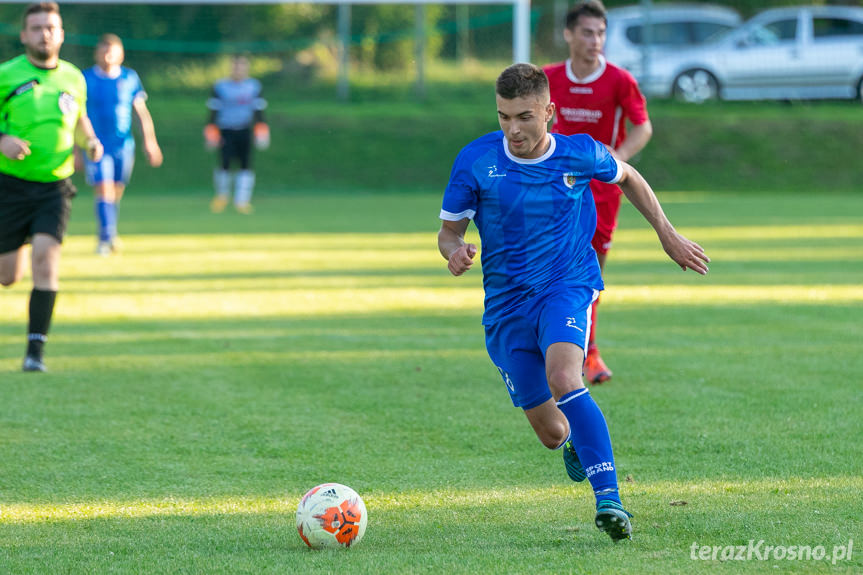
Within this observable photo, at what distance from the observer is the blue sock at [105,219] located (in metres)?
14.1

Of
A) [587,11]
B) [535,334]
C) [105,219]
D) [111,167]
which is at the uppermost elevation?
[587,11]

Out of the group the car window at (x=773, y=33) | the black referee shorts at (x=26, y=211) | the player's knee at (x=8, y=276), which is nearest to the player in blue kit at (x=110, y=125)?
the player's knee at (x=8, y=276)

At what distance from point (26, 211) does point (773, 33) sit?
67.8ft

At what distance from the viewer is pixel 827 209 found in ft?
63.3

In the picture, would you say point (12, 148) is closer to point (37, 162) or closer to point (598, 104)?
point (37, 162)

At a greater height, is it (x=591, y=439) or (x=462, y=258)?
(x=462, y=258)

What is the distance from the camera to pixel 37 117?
774 cm

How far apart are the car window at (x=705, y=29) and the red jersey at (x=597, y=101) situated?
21.9 metres

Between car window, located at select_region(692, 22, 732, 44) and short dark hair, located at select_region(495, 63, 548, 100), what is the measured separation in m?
24.9

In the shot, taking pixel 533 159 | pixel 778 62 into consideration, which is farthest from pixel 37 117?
pixel 778 62

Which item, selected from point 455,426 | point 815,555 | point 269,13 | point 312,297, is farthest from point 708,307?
point 269,13

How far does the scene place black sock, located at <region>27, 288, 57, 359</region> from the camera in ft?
25.9

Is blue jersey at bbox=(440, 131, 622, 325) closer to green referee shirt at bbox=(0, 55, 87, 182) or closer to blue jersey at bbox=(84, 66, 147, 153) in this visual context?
green referee shirt at bbox=(0, 55, 87, 182)

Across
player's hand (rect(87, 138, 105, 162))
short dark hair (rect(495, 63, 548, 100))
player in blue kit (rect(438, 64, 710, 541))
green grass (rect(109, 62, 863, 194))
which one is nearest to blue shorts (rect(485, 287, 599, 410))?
player in blue kit (rect(438, 64, 710, 541))
